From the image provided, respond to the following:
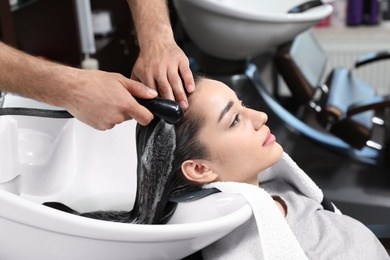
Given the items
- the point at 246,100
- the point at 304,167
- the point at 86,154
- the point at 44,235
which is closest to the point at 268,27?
the point at 246,100

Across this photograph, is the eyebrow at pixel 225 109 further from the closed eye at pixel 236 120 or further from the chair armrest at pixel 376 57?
the chair armrest at pixel 376 57

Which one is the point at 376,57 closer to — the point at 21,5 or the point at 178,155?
the point at 21,5

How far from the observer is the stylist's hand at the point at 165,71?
128 centimetres

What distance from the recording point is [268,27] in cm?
238

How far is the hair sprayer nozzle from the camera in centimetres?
114

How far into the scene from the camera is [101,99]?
3.60 ft

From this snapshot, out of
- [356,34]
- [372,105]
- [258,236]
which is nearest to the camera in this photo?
[258,236]

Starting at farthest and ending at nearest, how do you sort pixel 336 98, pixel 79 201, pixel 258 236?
pixel 336 98, pixel 79 201, pixel 258 236

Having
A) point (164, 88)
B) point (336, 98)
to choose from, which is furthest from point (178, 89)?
point (336, 98)

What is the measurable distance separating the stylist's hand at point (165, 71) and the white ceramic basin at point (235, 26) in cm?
92

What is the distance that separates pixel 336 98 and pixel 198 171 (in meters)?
1.44

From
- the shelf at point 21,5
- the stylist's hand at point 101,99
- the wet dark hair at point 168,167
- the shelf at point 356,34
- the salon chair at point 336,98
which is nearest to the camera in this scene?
the stylist's hand at point 101,99

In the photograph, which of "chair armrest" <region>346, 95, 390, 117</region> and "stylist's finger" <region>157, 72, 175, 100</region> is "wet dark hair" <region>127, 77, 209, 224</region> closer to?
"stylist's finger" <region>157, 72, 175, 100</region>

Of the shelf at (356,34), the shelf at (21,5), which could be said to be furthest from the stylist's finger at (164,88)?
the shelf at (356,34)
